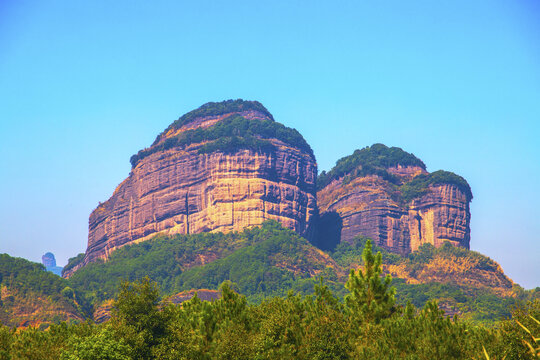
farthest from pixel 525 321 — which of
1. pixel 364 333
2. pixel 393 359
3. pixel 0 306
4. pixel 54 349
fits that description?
pixel 0 306

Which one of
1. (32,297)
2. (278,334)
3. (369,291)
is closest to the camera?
(278,334)

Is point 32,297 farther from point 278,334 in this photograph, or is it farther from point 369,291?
point 278,334

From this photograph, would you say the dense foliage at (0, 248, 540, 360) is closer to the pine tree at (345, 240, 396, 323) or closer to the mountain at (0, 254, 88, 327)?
the pine tree at (345, 240, 396, 323)

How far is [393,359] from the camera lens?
60.7m

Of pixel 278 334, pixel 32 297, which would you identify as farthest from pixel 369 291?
pixel 32 297

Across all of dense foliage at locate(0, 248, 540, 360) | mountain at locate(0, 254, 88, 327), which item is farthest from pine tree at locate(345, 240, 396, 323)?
mountain at locate(0, 254, 88, 327)

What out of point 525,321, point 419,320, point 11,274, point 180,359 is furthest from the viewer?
point 11,274

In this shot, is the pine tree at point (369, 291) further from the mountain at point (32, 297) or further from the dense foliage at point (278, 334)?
the mountain at point (32, 297)

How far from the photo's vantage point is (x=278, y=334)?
67.1m

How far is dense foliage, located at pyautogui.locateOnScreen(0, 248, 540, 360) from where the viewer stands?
201ft

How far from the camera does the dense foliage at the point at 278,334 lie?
6119 centimetres

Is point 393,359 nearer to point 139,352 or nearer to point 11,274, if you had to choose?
point 139,352

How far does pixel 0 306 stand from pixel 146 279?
11502 cm

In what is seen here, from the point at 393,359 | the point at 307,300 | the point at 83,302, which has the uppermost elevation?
the point at 83,302
